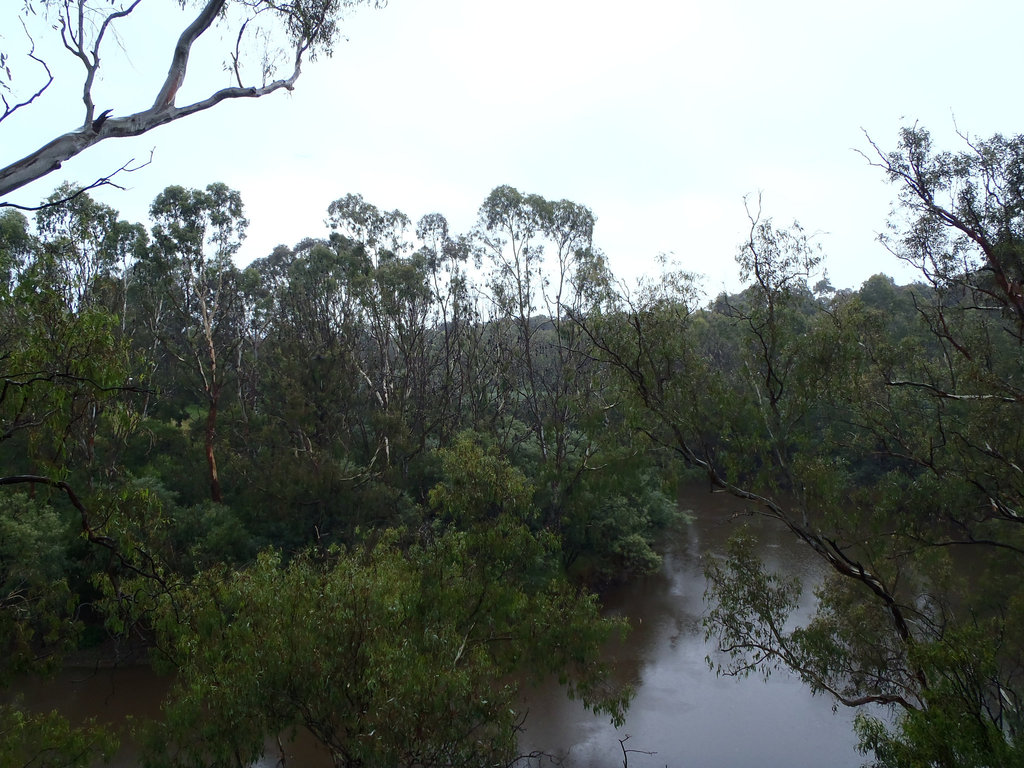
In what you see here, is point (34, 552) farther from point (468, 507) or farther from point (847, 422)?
point (847, 422)

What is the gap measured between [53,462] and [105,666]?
10.2 m

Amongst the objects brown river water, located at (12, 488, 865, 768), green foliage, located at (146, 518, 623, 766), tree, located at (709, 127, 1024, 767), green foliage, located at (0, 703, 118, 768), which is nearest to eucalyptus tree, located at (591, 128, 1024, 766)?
tree, located at (709, 127, 1024, 767)

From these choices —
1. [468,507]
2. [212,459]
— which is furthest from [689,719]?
[212,459]

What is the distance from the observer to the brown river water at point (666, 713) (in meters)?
9.58

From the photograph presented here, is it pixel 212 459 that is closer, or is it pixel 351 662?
pixel 351 662

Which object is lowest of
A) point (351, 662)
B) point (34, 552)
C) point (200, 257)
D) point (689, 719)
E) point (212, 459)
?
point (689, 719)

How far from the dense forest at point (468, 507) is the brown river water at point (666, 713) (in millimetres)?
661

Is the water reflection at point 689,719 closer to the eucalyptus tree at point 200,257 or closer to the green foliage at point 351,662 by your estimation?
the green foliage at point 351,662

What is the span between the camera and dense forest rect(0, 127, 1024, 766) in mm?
5406

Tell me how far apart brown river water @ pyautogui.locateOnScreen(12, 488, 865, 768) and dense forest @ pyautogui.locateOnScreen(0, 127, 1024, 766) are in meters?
0.66

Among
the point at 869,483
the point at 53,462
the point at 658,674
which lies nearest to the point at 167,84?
the point at 53,462

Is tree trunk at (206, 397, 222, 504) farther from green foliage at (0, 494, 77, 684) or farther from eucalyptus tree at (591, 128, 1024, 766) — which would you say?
eucalyptus tree at (591, 128, 1024, 766)

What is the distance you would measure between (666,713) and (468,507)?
18.6 ft

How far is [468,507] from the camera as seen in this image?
24.3 ft
